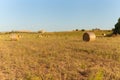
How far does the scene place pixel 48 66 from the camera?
15094 millimetres

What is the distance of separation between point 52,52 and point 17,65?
3.75 metres

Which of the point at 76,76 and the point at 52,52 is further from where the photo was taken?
the point at 52,52

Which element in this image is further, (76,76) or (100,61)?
(100,61)

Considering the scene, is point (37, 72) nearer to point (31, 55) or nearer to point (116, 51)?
point (31, 55)

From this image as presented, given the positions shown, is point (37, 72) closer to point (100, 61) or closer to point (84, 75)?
point (84, 75)

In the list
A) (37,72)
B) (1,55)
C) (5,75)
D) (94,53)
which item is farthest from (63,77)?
(1,55)

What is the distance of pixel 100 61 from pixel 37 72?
401cm

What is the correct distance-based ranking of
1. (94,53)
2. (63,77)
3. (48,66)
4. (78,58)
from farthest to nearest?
(94,53) → (78,58) → (48,66) → (63,77)

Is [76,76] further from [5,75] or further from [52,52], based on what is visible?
[52,52]

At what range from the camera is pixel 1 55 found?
1870 centimetres

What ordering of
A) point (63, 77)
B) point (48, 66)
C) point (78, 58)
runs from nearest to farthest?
point (63, 77) < point (48, 66) < point (78, 58)

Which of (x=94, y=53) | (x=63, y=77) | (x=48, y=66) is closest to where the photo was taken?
(x=63, y=77)

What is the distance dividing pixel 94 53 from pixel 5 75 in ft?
21.5

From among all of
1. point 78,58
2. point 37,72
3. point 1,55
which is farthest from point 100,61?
point 1,55
